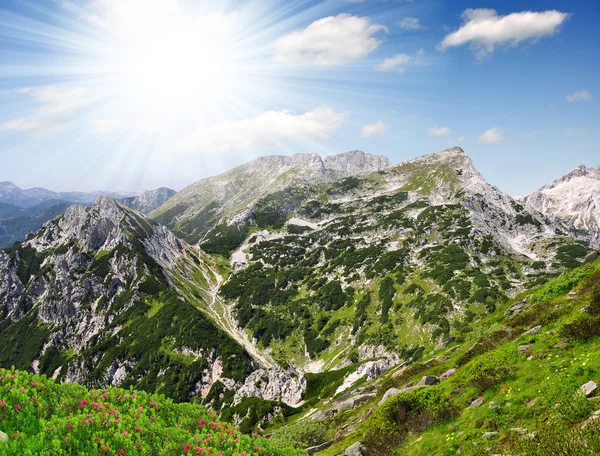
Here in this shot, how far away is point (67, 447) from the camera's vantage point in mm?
9805

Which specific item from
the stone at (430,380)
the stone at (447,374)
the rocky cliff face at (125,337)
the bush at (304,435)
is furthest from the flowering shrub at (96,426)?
the rocky cliff face at (125,337)

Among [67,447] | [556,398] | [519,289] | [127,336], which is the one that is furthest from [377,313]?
[67,447]

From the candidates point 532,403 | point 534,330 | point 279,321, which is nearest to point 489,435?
point 532,403

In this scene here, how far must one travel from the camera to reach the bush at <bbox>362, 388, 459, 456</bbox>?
21.3 meters

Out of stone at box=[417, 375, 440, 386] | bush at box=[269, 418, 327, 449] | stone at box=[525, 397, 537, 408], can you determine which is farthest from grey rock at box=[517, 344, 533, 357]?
bush at box=[269, 418, 327, 449]

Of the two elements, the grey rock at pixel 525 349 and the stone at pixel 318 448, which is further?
the stone at pixel 318 448

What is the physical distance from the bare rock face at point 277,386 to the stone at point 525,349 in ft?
251

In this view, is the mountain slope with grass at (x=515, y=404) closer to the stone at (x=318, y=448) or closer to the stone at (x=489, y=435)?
the stone at (x=489, y=435)

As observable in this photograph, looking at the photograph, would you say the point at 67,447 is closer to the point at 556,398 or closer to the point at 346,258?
the point at 556,398

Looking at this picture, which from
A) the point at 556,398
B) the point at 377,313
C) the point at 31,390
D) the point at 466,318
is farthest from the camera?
the point at 377,313

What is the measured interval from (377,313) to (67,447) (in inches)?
5657

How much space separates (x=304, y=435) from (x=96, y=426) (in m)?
35.8

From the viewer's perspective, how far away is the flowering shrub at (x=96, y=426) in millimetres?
9875

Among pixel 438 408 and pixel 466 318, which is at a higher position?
pixel 438 408
